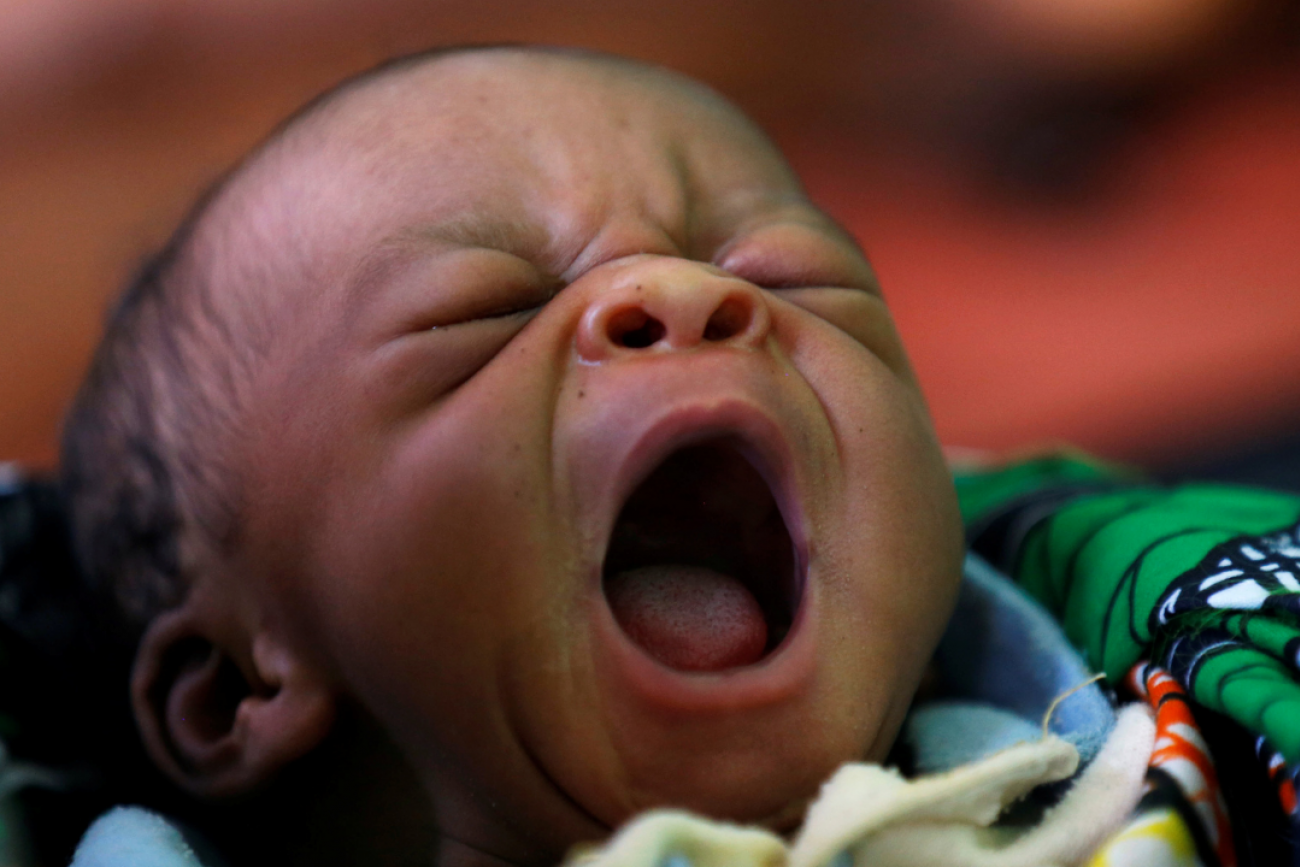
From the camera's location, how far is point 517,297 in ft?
2.32

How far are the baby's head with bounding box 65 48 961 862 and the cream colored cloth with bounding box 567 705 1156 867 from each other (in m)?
0.06

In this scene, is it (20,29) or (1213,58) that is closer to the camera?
(20,29)

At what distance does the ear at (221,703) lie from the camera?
718 millimetres

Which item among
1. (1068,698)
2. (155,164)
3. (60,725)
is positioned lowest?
(60,725)

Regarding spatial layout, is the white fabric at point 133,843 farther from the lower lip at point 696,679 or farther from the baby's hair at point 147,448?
the lower lip at point 696,679

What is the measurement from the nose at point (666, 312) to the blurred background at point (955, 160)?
89cm

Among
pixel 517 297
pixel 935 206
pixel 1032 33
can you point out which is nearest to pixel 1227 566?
pixel 517 297

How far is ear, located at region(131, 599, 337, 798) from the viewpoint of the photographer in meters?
0.72

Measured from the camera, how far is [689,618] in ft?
2.18

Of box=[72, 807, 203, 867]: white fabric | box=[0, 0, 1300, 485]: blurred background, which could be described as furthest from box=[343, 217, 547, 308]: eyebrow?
box=[0, 0, 1300, 485]: blurred background

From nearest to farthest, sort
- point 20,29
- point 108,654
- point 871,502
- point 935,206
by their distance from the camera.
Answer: point 871,502, point 108,654, point 20,29, point 935,206

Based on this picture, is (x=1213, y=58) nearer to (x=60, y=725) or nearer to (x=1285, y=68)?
(x=1285, y=68)

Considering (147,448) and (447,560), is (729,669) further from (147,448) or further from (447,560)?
(147,448)

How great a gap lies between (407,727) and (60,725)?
1.50ft
